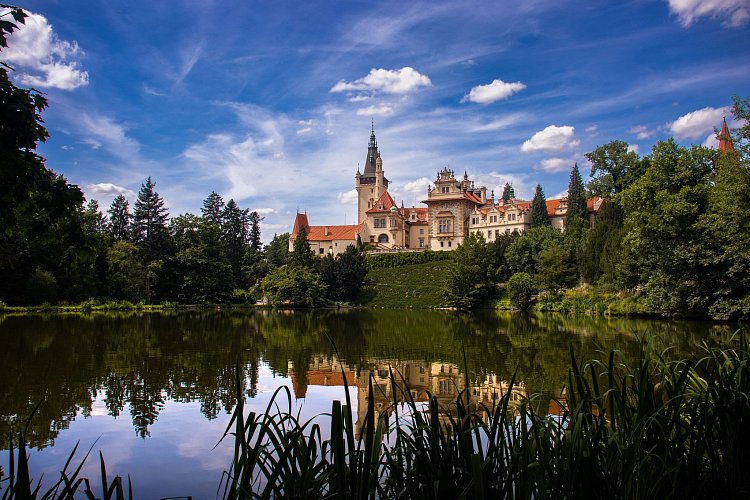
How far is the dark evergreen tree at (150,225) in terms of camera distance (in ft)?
168

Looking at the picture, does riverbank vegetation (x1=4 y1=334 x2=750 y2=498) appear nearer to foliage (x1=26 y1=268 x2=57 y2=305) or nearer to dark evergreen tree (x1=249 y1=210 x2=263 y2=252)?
foliage (x1=26 y1=268 x2=57 y2=305)

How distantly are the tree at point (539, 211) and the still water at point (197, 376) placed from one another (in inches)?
1580

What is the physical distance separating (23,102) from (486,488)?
442 cm

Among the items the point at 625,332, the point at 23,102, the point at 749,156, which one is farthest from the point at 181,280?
the point at 23,102

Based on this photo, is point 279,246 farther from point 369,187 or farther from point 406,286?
point 406,286

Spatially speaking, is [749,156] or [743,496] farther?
[749,156]

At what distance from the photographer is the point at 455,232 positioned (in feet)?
231

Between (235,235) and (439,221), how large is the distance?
999 inches

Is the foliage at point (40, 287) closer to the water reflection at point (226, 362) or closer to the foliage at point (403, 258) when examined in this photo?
the water reflection at point (226, 362)

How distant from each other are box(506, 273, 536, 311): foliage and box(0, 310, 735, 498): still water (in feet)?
68.7

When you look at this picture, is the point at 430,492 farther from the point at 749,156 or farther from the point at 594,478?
the point at 749,156

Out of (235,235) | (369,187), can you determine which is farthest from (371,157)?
(235,235)

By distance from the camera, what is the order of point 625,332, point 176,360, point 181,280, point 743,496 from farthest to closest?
point 181,280, point 625,332, point 176,360, point 743,496

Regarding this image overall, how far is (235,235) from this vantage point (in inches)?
2628
